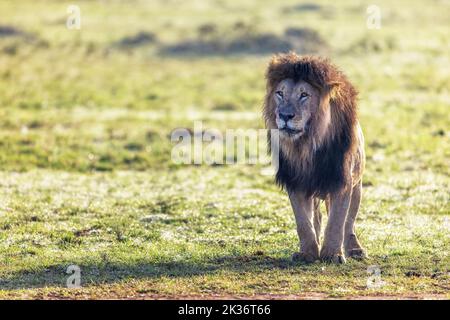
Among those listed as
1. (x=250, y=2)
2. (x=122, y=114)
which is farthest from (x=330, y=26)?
(x=122, y=114)

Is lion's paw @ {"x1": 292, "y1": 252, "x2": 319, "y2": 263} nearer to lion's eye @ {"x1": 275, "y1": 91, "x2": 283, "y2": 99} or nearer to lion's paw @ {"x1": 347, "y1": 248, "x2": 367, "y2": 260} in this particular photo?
lion's paw @ {"x1": 347, "y1": 248, "x2": 367, "y2": 260}

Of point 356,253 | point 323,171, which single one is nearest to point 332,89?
point 323,171

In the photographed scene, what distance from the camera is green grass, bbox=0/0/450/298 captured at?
9.09 metres

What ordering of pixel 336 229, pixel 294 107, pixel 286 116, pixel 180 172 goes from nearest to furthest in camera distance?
pixel 286 116
pixel 294 107
pixel 336 229
pixel 180 172

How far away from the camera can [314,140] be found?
30.6 ft

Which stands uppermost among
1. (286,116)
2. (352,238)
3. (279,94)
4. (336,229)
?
(279,94)

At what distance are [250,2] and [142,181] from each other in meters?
30.4

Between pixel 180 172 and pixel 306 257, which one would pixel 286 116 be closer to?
pixel 306 257

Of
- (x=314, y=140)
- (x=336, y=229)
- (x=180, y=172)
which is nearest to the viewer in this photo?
(x=336, y=229)

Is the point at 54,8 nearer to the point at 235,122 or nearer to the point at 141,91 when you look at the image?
the point at 141,91

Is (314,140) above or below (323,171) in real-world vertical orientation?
above

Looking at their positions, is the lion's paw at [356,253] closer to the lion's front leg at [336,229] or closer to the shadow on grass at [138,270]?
the lion's front leg at [336,229]

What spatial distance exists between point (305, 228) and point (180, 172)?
255 inches
